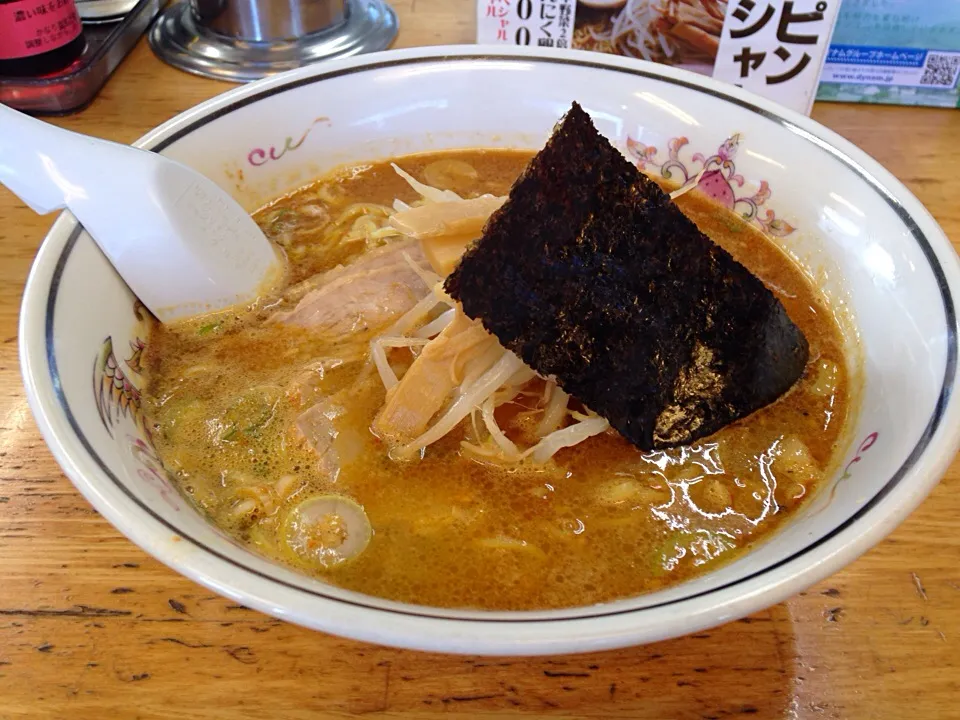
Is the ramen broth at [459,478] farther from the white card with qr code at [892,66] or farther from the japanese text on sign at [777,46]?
the white card with qr code at [892,66]

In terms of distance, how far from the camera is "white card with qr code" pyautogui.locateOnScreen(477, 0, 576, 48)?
193 cm

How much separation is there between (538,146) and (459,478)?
0.94 meters

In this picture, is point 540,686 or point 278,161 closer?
point 540,686

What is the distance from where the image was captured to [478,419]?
120 cm

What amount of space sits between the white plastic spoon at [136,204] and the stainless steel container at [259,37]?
41.5 inches

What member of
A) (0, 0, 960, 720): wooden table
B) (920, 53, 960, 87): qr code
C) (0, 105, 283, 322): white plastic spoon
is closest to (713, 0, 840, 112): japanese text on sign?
(920, 53, 960, 87): qr code

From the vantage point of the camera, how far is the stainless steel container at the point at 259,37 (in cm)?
219

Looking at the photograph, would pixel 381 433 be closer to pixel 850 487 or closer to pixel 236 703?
pixel 236 703

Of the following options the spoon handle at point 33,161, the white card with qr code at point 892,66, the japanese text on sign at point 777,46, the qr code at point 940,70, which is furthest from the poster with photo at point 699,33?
→ the spoon handle at point 33,161

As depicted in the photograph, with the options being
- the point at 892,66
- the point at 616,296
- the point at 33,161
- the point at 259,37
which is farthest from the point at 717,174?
the point at 259,37

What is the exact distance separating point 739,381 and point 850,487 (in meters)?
0.24

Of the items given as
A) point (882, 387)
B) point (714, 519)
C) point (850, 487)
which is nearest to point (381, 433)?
point (714, 519)

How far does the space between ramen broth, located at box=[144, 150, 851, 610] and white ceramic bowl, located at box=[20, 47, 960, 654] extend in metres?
0.07

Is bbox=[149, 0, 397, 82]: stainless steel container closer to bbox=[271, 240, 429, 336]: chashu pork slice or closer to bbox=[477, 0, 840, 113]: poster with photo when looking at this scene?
bbox=[477, 0, 840, 113]: poster with photo
